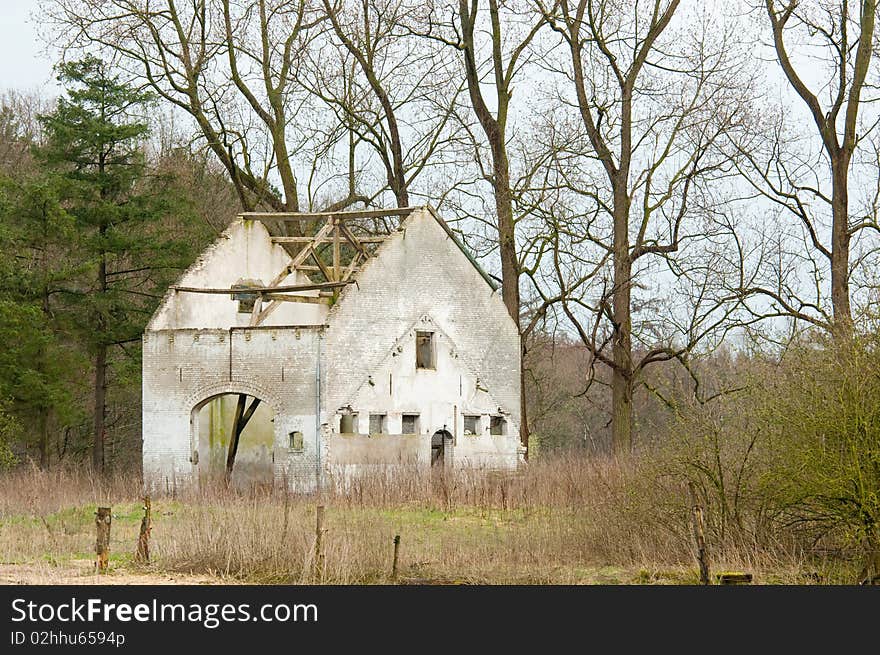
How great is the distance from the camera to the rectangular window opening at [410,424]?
32.5m

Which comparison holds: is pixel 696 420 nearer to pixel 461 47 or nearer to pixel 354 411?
pixel 354 411

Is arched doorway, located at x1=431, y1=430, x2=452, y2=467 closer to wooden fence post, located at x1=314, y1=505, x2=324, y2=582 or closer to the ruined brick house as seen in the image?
the ruined brick house

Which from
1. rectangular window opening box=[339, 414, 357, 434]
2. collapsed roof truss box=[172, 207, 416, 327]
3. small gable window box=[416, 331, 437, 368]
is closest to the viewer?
rectangular window opening box=[339, 414, 357, 434]

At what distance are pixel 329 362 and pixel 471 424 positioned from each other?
15.2ft

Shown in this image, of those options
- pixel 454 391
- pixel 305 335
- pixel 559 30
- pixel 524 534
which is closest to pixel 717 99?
pixel 559 30

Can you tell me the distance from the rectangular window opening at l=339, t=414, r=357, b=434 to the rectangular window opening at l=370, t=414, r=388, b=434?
19.9 inches

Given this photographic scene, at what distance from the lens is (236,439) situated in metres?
33.4

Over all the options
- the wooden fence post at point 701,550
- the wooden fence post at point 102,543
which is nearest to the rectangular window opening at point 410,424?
the wooden fence post at point 102,543

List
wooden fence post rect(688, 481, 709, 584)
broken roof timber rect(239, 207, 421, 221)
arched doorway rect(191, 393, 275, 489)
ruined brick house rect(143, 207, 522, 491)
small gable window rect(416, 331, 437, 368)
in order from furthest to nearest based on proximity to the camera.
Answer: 1. small gable window rect(416, 331, 437, 368)
2. arched doorway rect(191, 393, 275, 489)
3. broken roof timber rect(239, 207, 421, 221)
4. ruined brick house rect(143, 207, 522, 491)
5. wooden fence post rect(688, 481, 709, 584)

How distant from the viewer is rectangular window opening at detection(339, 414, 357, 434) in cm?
3136

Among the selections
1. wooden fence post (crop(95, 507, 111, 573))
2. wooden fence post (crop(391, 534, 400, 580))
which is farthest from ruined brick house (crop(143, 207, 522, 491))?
wooden fence post (crop(391, 534, 400, 580))

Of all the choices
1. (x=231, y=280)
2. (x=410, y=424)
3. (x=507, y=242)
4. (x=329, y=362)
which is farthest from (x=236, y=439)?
(x=507, y=242)

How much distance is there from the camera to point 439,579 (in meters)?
16.8

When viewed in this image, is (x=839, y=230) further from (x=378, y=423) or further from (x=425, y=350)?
(x=378, y=423)
